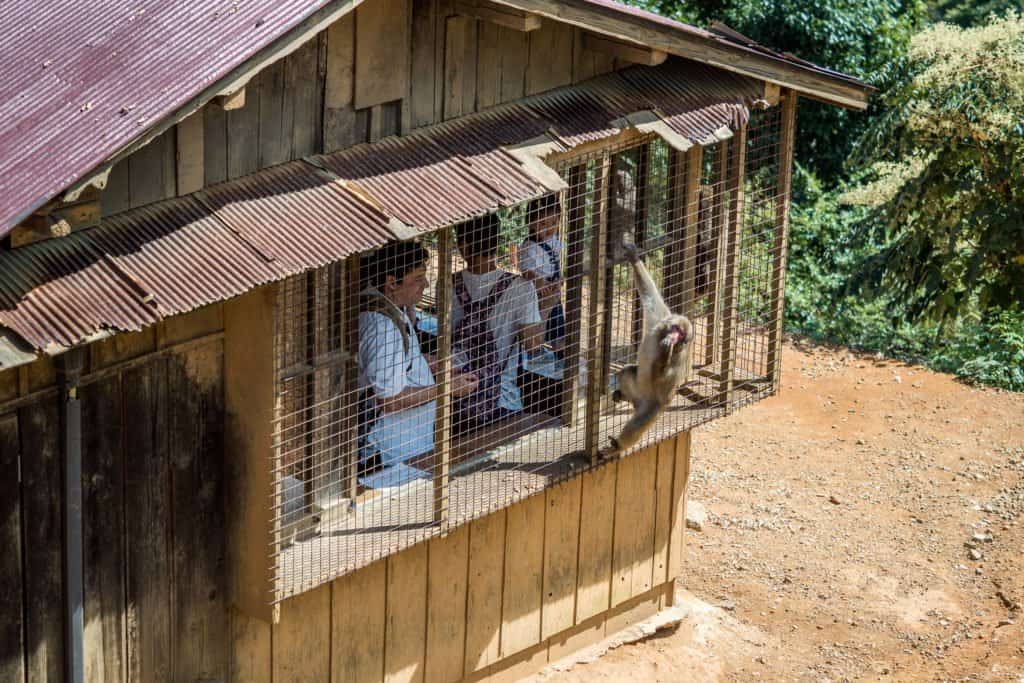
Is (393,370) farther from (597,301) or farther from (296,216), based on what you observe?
(597,301)

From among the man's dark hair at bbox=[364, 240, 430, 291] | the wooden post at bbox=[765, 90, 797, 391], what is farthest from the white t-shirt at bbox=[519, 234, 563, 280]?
the wooden post at bbox=[765, 90, 797, 391]

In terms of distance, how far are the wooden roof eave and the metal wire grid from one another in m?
0.48

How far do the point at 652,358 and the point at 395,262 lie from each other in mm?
1458

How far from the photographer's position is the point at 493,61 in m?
7.33

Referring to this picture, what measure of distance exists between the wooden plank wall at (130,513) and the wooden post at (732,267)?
127 inches

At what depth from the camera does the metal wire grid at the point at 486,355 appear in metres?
6.81

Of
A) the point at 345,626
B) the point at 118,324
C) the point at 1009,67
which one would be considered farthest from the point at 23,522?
the point at 1009,67

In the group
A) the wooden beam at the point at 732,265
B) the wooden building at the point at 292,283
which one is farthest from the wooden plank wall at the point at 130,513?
the wooden beam at the point at 732,265

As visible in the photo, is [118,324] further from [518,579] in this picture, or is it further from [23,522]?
[518,579]

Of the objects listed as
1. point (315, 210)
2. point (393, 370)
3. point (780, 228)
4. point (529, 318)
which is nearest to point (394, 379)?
point (393, 370)

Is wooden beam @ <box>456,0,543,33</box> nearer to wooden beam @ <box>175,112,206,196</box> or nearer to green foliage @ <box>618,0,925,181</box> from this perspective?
wooden beam @ <box>175,112,206,196</box>

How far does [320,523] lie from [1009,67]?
839 centimetres

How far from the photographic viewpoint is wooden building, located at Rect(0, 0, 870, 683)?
5707mm

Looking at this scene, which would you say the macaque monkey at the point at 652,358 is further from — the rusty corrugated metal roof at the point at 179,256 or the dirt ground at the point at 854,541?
the rusty corrugated metal roof at the point at 179,256
